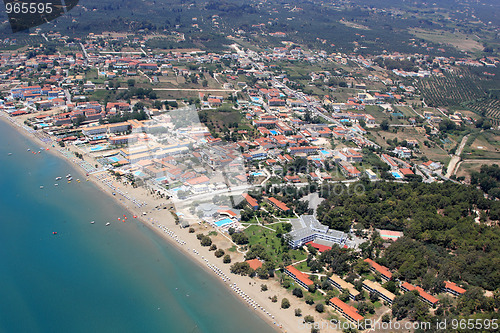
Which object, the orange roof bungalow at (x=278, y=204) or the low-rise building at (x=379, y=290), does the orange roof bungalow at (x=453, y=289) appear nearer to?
the low-rise building at (x=379, y=290)

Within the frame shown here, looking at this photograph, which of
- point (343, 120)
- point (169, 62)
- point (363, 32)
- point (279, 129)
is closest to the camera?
point (279, 129)

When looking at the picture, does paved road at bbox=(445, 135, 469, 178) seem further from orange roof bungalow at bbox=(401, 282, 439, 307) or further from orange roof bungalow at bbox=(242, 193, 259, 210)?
orange roof bungalow at bbox=(242, 193, 259, 210)

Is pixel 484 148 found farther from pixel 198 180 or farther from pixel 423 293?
pixel 198 180

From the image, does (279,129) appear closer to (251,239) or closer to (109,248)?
(251,239)

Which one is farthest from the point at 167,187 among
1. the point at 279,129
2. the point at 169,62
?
the point at 169,62

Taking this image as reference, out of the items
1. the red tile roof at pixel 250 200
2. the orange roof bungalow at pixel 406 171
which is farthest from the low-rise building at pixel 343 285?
the orange roof bungalow at pixel 406 171

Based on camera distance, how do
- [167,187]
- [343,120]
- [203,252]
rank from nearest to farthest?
[203,252]
[167,187]
[343,120]
